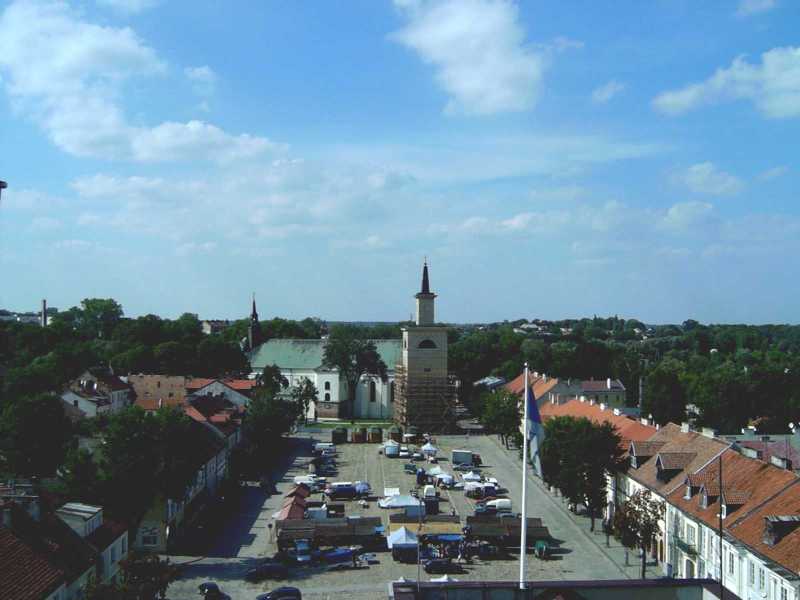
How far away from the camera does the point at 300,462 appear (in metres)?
65.8

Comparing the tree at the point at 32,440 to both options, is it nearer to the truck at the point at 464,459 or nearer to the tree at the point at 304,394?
the truck at the point at 464,459

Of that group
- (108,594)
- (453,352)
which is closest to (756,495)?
(108,594)

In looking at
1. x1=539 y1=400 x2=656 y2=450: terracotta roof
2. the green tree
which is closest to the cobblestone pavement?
x1=539 y1=400 x2=656 y2=450: terracotta roof

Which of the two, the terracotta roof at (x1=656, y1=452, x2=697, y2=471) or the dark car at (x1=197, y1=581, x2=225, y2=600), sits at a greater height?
the terracotta roof at (x1=656, y1=452, x2=697, y2=471)

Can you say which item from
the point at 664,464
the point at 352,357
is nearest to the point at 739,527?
the point at 664,464

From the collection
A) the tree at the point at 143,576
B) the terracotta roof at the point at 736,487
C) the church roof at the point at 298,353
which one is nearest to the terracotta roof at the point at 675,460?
the terracotta roof at the point at 736,487

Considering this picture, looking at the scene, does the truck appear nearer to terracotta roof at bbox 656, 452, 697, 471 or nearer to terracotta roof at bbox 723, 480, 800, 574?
terracotta roof at bbox 656, 452, 697, 471

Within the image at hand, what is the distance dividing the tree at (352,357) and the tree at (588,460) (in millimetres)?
53057

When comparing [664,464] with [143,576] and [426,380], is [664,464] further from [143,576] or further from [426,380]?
[426,380]

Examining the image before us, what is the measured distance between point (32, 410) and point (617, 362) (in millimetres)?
89700

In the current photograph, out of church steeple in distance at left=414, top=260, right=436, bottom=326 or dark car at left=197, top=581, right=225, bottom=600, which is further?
church steeple in distance at left=414, top=260, right=436, bottom=326

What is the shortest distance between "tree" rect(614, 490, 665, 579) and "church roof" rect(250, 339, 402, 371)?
65.7m

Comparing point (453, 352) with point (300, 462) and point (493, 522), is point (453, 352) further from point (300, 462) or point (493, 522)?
point (493, 522)

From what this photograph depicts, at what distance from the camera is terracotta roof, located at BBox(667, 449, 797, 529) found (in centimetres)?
3031
